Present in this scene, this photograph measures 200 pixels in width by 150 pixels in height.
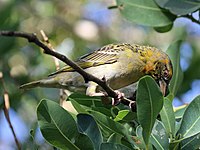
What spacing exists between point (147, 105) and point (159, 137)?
0.18 meters

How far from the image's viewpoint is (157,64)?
3670 mm

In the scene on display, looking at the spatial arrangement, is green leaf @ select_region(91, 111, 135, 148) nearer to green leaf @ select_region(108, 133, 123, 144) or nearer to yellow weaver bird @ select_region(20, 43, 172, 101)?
green leaf @ select_region(108, 133, 123, 144)

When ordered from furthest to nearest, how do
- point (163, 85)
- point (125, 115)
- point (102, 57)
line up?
point (102, 57) < point (163, 85) < point (125, 115)

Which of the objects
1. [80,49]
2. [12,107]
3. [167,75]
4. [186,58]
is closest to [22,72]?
[12,107]

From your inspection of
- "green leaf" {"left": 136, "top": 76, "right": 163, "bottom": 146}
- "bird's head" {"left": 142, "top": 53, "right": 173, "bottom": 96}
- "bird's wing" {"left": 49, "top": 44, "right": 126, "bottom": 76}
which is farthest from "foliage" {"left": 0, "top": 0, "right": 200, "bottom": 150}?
"bird's wing" {"left": 49, "top": 44, "right": 126, "bottom": 76}

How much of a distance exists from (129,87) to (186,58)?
64.4 inches

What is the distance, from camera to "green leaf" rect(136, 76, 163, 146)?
2.09 meters

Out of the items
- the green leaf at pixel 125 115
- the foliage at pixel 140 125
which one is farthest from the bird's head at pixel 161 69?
the foliage at pixel 140 125

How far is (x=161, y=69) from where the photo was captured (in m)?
3.62

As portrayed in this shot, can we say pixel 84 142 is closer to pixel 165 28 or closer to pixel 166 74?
pixel 165 28

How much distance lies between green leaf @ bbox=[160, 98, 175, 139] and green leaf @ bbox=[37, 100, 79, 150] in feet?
1.18

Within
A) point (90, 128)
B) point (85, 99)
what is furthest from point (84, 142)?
point (85, 99)

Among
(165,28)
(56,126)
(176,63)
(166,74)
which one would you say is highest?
(56,126)

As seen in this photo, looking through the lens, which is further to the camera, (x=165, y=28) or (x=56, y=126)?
(x=165, y=28)
